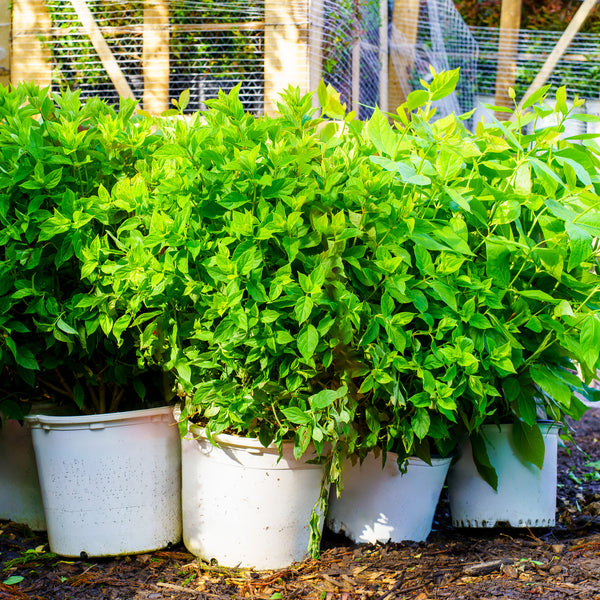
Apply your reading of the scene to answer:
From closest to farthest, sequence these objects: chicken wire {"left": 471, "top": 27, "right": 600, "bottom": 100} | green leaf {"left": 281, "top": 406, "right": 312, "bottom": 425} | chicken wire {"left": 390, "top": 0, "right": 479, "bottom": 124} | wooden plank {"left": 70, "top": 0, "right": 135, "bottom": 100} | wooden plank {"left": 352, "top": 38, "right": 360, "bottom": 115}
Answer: green leaf {"left": 281, "top": 406, "right": 312, "bottom": 425} → wooden plank {"left": 70, "top": 0, "right": 135, "bottom": 100} → wooden plank {"left": 352, "top": 38, "right": 360, "bottom": 115} → chicken wire {"left": 390, "top": 0, "right": 479, "bottom": 124} → chicken wire {"left": 471, "top": 27, "right": 600, "bottom": 100}

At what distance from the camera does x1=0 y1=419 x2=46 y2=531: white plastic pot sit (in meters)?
2.27

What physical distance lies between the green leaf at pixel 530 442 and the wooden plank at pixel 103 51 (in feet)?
11.7

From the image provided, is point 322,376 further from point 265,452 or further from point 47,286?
point 47,286

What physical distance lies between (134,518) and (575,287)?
1498 millimetres

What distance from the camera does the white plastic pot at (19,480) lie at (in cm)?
227

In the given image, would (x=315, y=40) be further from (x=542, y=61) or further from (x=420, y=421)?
(x=542, y=61)

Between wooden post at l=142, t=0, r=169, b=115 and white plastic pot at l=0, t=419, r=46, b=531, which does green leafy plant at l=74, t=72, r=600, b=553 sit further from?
wooden post at l=142, t=0, r=169, b=115

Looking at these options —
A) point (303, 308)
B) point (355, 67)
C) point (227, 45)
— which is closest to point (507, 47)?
point (355, 67)

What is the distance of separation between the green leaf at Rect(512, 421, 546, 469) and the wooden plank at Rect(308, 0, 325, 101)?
8.69 ft

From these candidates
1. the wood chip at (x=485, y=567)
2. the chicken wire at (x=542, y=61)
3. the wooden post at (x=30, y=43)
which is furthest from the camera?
the chicken wire at (x=542, y=61)

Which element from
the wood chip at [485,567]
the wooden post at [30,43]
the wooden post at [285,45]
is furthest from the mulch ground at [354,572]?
the wooden post at [30,43]

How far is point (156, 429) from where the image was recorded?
2105 millimetres

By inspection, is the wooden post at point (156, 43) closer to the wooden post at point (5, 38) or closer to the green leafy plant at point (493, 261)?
the wooden post at point (5, 38)

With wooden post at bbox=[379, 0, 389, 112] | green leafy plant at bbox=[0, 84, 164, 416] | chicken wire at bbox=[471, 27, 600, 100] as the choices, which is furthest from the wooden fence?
chicken wire at bbox=[471, 27, 600, 100]
